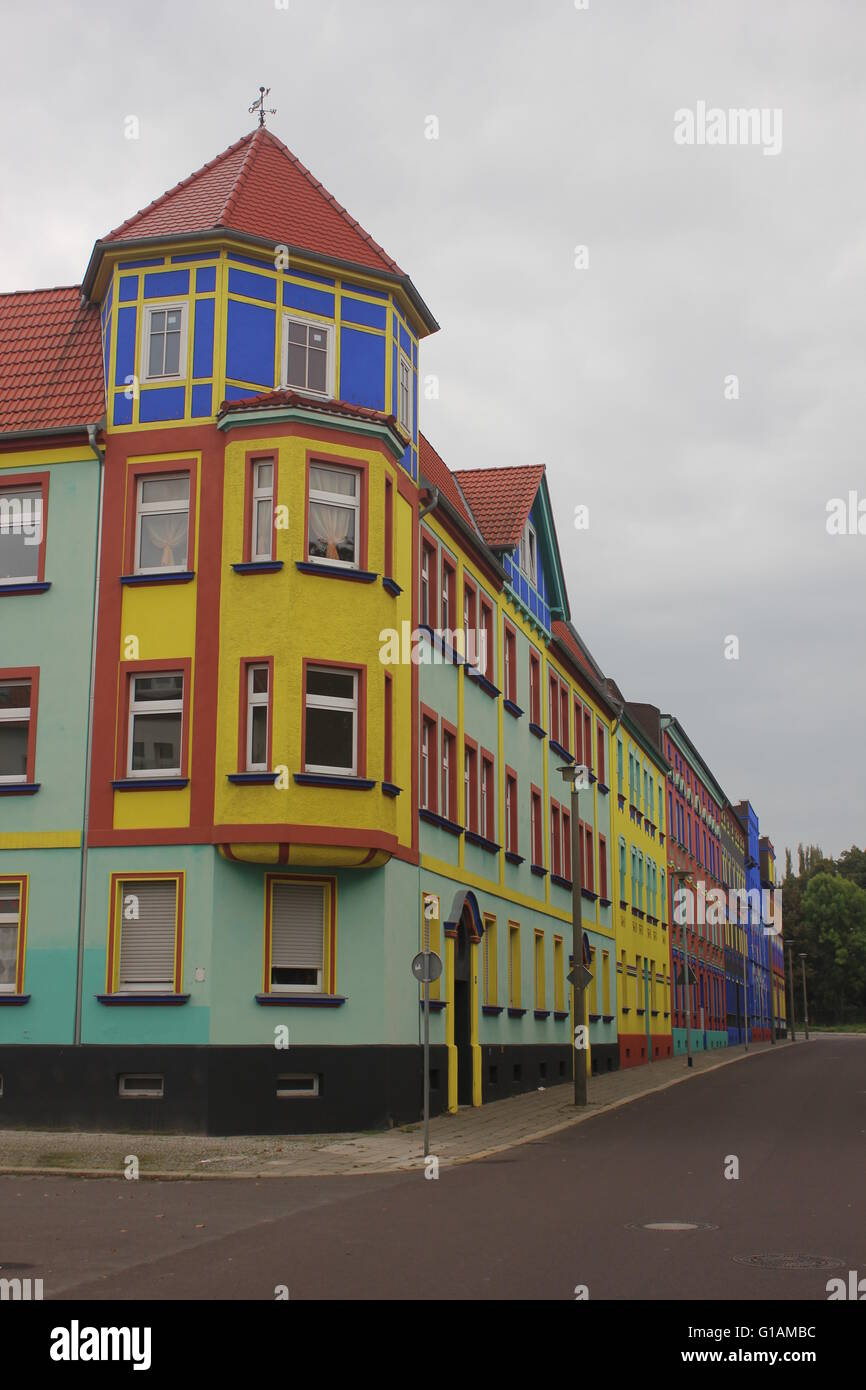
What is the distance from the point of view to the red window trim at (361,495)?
22.5 meters

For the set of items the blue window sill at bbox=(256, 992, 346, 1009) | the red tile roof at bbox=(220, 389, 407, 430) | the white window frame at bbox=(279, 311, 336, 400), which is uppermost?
the white window frame at bbox=(279, 311, 336, 400)

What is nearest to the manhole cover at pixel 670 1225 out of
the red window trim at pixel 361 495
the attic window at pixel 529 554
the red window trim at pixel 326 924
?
the red window trim at pixel 326 924

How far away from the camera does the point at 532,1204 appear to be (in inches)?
525

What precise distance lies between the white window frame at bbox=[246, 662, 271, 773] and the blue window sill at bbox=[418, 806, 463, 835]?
4479 millimetres

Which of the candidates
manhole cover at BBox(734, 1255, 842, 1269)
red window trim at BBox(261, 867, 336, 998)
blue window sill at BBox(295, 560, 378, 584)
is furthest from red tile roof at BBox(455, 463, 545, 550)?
manhole cover at BBox(734, 1255, 842, 1269)

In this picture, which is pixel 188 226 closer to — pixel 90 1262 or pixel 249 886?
pixel 249 886

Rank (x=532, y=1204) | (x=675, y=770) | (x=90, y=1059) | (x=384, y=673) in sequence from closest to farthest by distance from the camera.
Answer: (x=532, y=1204), (x=90, y=1059), (x=384, y=673), (x=675, y=770)

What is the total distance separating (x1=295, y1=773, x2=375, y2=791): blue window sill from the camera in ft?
70.3

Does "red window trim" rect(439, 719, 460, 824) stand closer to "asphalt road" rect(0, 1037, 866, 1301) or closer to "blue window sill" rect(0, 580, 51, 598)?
"blue window sill" rect(0, 580, 51, 598)

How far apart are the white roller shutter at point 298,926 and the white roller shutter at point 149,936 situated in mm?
1433

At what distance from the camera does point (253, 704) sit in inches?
866

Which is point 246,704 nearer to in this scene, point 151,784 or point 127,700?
point 151,784
